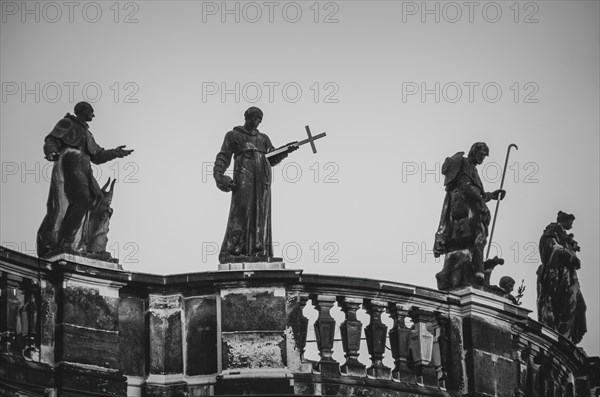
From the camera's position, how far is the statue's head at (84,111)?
33375 mm

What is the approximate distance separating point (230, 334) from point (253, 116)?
10.9 feet

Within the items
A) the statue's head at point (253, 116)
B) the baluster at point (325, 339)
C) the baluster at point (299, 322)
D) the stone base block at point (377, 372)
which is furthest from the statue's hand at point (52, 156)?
the stone base block at point (377, 372)

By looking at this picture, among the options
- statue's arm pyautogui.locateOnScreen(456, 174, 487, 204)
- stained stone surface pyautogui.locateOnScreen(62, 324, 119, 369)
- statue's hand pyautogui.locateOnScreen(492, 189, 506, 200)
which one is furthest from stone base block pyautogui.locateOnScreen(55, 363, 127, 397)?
statue's hand pyautogui.locateOnScreen(492, 189, 506, 200)

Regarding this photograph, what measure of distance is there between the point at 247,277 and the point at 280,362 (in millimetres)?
1262

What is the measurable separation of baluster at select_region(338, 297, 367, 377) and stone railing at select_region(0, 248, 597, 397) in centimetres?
1

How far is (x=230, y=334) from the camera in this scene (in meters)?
32.7

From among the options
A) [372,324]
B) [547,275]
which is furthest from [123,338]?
[547,275]

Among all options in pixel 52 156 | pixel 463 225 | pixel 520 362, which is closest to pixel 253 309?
pixel 52 156

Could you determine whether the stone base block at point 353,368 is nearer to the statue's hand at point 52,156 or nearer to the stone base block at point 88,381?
the stone base block at point 88,381

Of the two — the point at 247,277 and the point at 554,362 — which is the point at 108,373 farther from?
the point at 554,362

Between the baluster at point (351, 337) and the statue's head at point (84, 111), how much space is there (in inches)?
170

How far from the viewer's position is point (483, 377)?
34.3m

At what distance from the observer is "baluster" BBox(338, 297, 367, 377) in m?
33.0

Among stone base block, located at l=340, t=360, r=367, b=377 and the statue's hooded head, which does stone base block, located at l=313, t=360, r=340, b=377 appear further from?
the statue's hooded head
